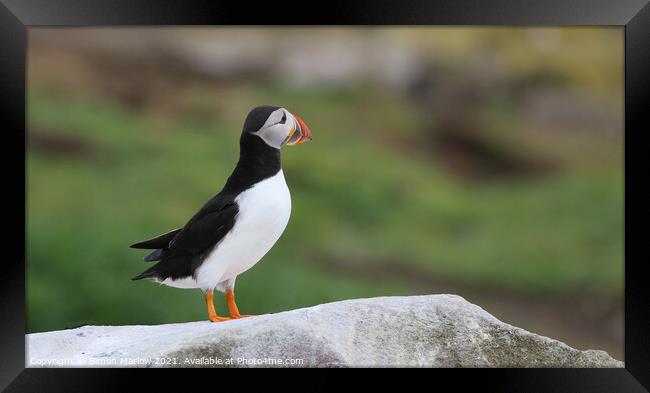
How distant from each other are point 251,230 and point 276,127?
1.72 feet

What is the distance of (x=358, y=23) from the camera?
201 inches

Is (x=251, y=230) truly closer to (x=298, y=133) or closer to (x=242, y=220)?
(x=242, y=220)

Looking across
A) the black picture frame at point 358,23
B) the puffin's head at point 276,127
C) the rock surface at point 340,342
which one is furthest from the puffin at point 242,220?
the black picture frame at point 358,23

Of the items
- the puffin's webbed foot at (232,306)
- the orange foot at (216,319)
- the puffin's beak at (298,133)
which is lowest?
the orange foot at (216,319)

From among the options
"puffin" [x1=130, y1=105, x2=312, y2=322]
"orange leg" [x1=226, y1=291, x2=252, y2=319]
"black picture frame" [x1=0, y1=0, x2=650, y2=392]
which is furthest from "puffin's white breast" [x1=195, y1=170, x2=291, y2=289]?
"black picture frame" [x1=0, y1=0, x2=650, y2=392]

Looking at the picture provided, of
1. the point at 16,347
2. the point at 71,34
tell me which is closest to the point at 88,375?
the point at 16,347

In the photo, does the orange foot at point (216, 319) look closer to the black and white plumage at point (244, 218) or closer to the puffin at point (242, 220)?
the puffin at point (242, 220)

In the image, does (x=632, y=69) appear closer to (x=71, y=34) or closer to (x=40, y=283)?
(x=71, y=34)

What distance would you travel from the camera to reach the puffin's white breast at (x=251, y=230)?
5086 mm

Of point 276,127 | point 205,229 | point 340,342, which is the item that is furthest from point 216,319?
point 276,127

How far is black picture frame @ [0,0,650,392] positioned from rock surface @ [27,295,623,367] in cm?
8

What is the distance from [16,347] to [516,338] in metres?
2.49

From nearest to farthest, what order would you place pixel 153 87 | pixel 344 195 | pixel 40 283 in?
1. pixel 40 283
2. pixel 153 87
3. pixel 344 195

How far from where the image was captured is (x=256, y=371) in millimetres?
5043
